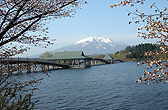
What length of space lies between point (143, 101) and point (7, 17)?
12.4 metres

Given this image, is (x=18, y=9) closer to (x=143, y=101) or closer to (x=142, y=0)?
(x=142, y=0)

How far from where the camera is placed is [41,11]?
5.93 m

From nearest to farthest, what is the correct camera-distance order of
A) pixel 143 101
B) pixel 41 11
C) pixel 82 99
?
pixel 41 11 < pixel 143 101 < pixel 82 99

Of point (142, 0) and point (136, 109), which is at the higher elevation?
point (142, 0)

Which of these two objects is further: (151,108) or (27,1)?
(151,108)

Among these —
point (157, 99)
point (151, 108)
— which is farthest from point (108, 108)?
point (157, 99)

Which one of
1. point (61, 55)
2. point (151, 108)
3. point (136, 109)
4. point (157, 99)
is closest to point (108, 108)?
point (136, 109)

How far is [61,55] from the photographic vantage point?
75.4m

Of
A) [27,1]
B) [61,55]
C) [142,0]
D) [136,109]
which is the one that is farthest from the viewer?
[61,55]

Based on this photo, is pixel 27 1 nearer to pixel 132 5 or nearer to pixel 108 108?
pixel 132 5

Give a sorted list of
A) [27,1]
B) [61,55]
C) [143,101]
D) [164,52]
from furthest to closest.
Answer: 1. [61,55]
2. [143,101]
3. [27,1]
4. [164,52]

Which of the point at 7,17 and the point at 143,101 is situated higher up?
the point at 7,17

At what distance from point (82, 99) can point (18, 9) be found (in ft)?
38.9

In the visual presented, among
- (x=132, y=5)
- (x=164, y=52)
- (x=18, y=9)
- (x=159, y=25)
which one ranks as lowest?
(x=164, y=52)
